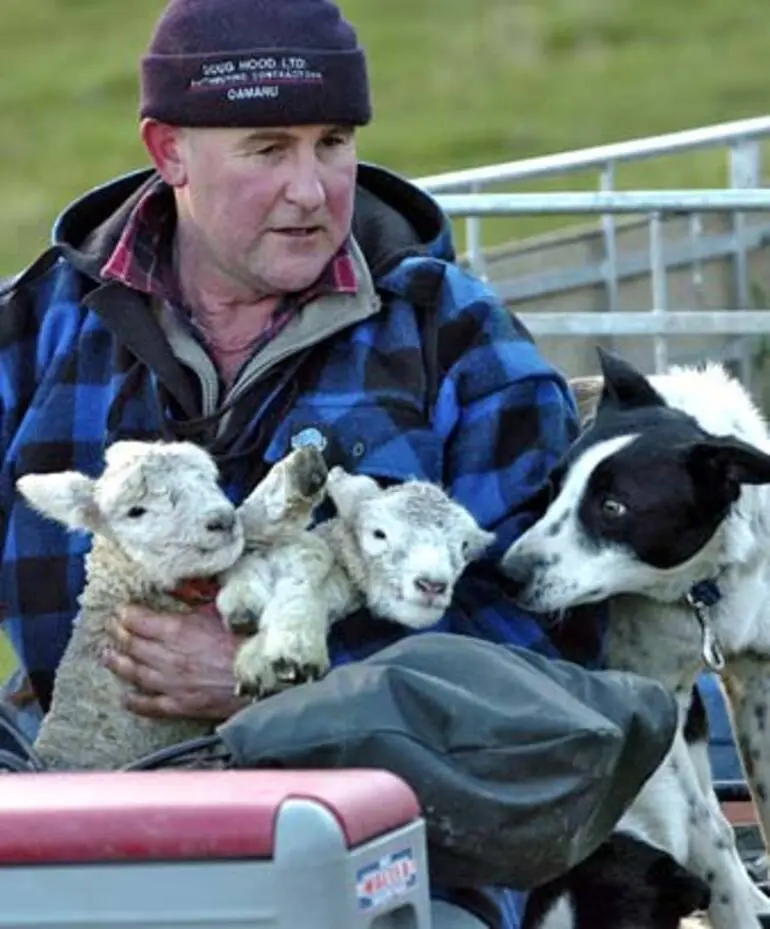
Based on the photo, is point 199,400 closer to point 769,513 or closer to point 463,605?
point 463,605

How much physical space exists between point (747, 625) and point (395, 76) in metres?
13.0

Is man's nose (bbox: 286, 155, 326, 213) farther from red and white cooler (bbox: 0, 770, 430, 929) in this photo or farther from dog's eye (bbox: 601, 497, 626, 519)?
red and white cooler (bbox: 0, 770, 430, 929)

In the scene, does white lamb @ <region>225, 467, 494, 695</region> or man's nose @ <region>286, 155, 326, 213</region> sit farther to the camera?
man's nose @ <region>286, 155, 326, 213</region>

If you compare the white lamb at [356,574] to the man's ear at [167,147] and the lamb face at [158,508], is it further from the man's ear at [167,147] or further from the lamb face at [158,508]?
the man's ear at [167,147]

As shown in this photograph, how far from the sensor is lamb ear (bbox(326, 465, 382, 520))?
13.4 ft

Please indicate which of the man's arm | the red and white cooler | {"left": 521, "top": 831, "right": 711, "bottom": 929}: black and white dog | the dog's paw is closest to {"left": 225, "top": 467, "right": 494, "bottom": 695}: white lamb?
the dog's paw

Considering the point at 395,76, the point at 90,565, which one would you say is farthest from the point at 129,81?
the point at 90,565

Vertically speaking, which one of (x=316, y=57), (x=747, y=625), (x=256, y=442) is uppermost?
(x=316, y=57)

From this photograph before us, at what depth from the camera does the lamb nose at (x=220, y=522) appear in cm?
396

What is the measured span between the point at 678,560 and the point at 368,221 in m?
0.61

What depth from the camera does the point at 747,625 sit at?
15.5 feet

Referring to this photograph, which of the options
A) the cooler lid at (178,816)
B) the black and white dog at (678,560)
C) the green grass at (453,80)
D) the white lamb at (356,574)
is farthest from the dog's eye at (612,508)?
the green grass at (453,80)

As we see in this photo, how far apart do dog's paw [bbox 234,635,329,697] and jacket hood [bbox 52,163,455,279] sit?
66cm

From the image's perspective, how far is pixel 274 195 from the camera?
4.27m
